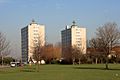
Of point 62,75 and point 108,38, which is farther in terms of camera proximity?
point 108,38

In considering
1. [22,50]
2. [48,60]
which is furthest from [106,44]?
[22,50]

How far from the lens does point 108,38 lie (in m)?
75.5

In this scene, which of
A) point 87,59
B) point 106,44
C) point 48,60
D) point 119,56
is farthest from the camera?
point 48,60

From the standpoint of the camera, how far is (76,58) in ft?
455

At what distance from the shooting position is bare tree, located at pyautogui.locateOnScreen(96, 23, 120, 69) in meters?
75.0

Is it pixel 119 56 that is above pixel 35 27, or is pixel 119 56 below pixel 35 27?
Result: below

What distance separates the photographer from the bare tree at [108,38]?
246 feet

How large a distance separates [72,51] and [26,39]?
163ft

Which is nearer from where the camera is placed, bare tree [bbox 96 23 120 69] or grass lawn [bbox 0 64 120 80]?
grass lawn [bbox 0 64 120 80]

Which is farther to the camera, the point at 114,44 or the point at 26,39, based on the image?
the point at 26,39

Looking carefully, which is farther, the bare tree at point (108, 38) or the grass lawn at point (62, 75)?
the bare tree at point (108, 38)

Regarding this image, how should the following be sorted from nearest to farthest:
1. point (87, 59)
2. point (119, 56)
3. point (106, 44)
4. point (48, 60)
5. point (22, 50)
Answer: point (106, 44)
point (119, 56)
point (87, 59)
point (48, 60)
point (22, 50)

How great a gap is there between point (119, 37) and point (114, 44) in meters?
2.13

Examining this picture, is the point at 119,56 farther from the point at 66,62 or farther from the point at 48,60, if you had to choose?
the point at 48,60
